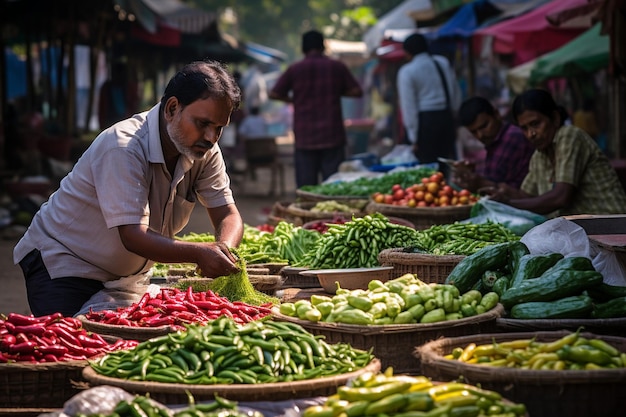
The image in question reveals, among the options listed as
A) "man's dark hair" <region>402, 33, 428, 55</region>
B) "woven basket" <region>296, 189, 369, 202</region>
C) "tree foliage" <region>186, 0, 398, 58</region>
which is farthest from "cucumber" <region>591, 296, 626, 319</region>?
"tree foliage" <region>186, 0, 398, 58</region>

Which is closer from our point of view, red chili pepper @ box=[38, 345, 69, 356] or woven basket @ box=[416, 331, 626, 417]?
woven basket @ box=[416, 331, 626, 417]

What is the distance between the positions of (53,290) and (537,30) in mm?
9131

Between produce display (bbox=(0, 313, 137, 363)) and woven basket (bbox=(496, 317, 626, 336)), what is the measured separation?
158cm

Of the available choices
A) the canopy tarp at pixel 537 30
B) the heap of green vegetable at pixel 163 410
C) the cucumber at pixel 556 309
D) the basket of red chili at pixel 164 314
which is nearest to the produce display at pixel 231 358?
the heap of green vegetable at pixel 163 410

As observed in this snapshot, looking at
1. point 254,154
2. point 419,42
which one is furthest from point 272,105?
point 419,42

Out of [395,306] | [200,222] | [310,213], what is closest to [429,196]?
[310,213]

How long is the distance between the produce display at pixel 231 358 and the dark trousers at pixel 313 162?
787cm

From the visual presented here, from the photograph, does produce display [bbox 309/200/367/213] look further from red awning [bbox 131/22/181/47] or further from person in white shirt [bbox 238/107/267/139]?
person in white shirt [bbox 238/107/267/139]

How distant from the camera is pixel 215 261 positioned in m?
4.70

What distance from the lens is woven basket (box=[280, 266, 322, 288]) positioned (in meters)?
5.96

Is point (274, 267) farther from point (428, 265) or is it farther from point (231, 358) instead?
point (231, 358)

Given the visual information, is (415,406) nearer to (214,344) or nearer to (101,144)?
(214,344)

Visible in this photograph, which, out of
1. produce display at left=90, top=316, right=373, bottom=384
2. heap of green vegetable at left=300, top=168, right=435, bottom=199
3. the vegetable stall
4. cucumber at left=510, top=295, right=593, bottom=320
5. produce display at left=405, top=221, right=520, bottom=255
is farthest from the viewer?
heap of green vegetable at left=300, top=168, right=435, bottom=199

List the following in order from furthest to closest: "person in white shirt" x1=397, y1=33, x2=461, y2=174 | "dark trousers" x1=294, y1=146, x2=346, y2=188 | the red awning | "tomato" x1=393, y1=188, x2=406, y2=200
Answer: the red awning, "person in white shirt" x1=397, y1=33, x2=461, y2=174, "dark trousers" x1=294, y1=146, x2=346, y2=188, "tomato" x1=393, y1=188, x2=406, y2=200
